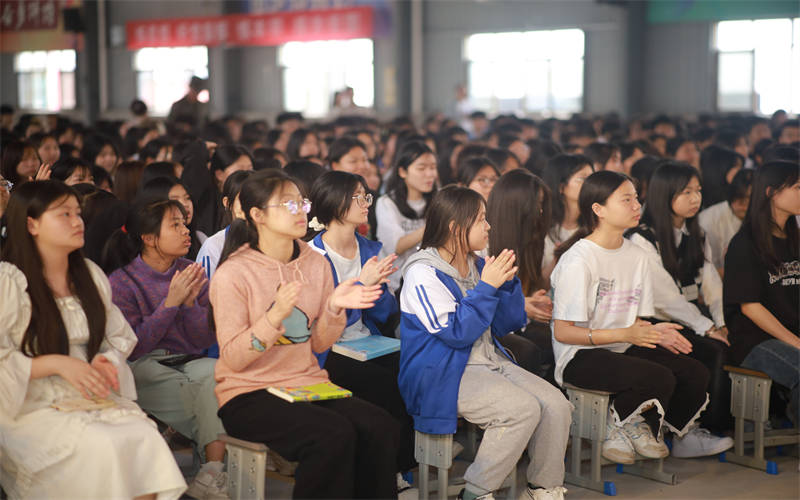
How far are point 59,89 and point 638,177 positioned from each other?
18.6 metres

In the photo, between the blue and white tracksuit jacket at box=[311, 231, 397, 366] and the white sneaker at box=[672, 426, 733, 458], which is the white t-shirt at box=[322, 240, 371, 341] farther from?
the white sneaker at box=[672, 426, 733, 458]

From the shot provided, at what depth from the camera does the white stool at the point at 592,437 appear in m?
A: 3.35

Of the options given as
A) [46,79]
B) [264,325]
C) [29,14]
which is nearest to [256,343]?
[264,325]

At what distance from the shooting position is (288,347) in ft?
9.19

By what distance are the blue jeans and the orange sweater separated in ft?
6.08

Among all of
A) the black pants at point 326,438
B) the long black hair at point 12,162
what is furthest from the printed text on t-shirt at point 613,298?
the long black hair at point 12,162

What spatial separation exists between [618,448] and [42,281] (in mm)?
2109

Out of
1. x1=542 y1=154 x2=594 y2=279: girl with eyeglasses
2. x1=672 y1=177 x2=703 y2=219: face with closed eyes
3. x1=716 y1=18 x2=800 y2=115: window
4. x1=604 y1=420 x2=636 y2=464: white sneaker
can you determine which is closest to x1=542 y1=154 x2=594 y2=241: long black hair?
x1=542 y1=154 x2=594 y2=279: girl with eyeglasses

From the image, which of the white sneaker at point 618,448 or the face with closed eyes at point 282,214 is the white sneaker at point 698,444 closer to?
the white sneaker at point 618,448

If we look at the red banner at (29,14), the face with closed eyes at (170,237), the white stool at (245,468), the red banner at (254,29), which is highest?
the red banner at (29,14)

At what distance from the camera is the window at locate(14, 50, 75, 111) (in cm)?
2094

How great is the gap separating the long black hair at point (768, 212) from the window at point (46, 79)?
63.9 ft

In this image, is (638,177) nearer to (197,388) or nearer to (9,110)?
(197,388)

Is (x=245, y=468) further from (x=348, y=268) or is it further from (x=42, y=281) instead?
(x=348, y=268)
